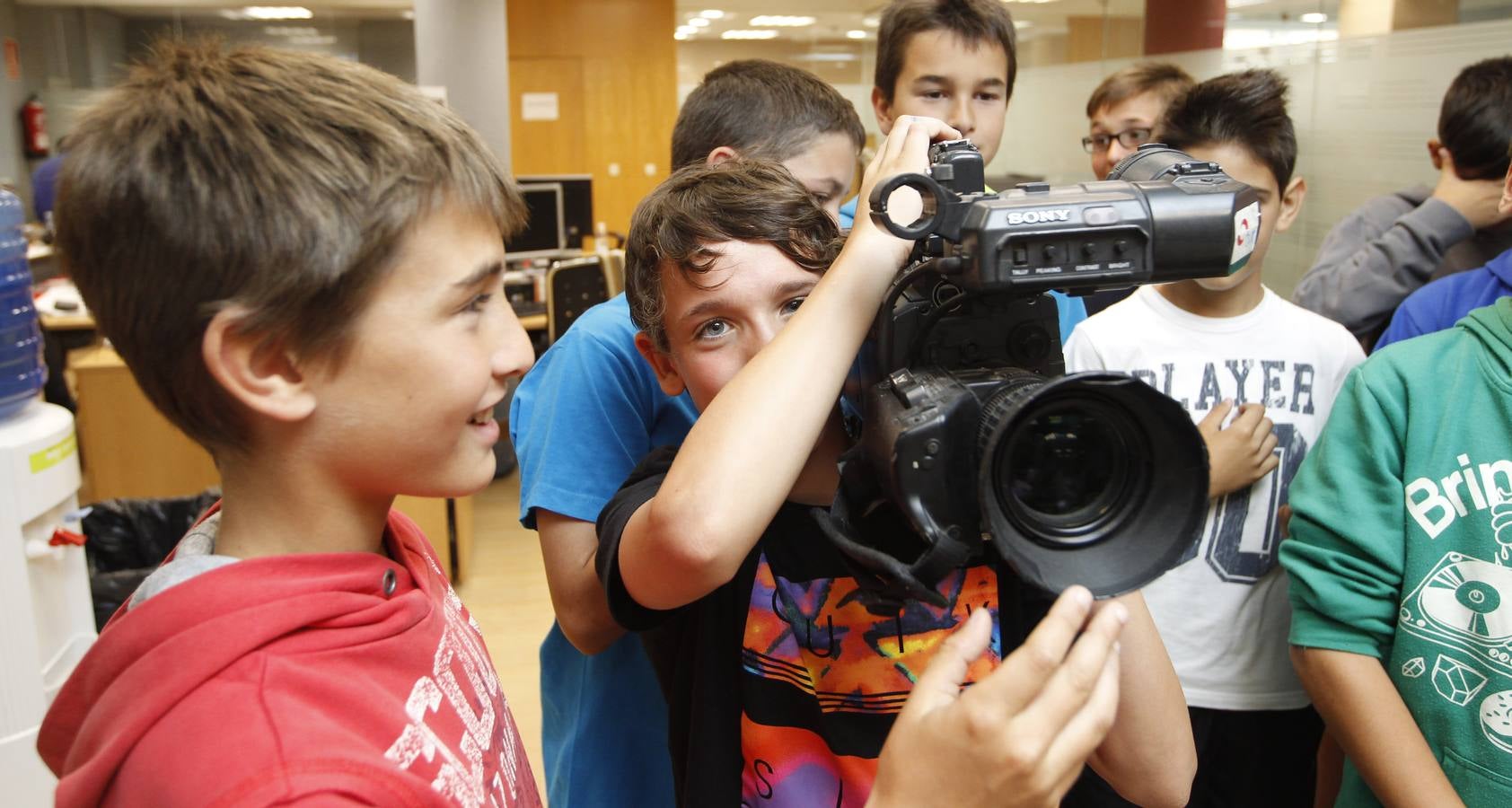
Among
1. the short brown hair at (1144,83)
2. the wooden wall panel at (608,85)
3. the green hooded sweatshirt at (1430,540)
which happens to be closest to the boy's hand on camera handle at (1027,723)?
the green hooded sweatshirt at (1430,540)

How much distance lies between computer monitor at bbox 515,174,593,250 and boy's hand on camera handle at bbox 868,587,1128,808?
5943mm

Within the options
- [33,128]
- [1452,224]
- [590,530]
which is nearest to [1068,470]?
[590,530]

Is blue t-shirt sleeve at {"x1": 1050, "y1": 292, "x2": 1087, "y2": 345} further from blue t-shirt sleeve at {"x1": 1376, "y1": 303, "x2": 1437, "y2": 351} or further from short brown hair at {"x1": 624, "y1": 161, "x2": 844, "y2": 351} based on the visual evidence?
blue t-shirt sleeve at {"x1": 1376, "y1": 303, "x2": 1437, "y2": 351}

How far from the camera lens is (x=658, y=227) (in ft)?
3.17

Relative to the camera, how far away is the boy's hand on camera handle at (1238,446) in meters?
1.38

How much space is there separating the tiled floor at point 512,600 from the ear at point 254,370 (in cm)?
200

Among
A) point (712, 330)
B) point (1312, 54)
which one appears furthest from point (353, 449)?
point (1312, 54)

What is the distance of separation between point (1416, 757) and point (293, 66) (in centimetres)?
124

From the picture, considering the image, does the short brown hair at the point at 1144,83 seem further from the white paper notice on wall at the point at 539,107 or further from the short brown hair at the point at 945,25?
the white paper notice on wall at the point at 539,107

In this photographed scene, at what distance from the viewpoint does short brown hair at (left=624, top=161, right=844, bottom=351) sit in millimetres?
914

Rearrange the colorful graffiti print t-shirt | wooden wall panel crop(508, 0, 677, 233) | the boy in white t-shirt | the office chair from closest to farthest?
1. the colorful graffiti print t-shirt
2. the boy in white t-shirt
3. the office chair
4. wooden wall panel crop(508, 0, 677, 233)

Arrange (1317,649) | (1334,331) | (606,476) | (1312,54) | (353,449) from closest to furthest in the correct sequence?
1. (353,449)
2. (606,476)
3. (1317,649)
4. (1334,331)
5. (1312,54)

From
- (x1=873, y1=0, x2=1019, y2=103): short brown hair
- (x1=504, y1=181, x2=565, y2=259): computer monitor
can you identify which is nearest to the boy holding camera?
(x1=873, y1=0, x2=1019, y2=103): short brown hair

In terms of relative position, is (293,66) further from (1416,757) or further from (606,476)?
(1416,757)
